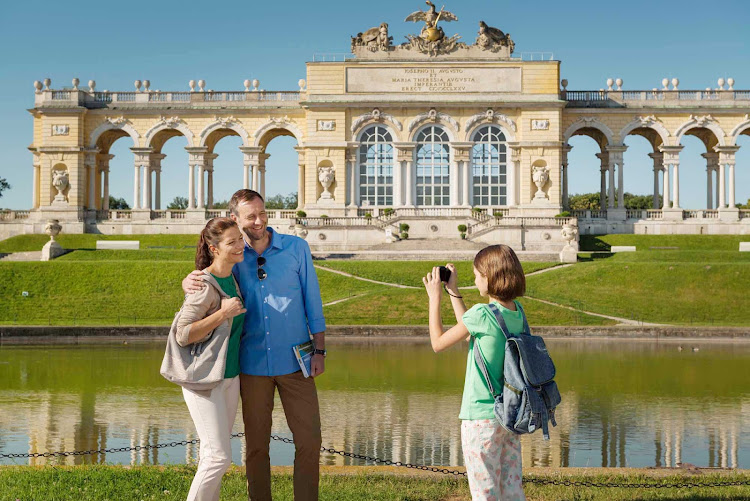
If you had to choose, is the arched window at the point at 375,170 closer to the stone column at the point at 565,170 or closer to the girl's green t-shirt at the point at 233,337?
the stone column at the point at 565,170

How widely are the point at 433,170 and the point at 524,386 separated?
48.8m

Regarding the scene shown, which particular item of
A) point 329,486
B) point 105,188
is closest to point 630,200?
point 105,188

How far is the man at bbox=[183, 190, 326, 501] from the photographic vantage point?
685 cm

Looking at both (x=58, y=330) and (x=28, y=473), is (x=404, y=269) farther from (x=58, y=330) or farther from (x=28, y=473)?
(x=28, y=473)

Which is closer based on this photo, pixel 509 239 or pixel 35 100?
pixel 509 239

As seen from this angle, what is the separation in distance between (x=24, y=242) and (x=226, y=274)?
152ft

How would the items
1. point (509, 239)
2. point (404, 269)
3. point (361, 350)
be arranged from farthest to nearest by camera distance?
point (509, 239)
point (404, 269)
point (361, 350)

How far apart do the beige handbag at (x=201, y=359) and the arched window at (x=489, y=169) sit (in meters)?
48.1

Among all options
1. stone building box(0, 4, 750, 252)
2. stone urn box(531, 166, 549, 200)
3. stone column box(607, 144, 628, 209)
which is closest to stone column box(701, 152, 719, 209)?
stone building box(0, 4, 750, 252)

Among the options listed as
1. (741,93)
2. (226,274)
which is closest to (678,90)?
(741,93)

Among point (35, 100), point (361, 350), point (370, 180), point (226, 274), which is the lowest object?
point (361, 350)

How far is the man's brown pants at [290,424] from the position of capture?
269 inches

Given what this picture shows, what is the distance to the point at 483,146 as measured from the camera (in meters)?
53.8

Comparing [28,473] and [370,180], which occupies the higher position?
[370,180]
